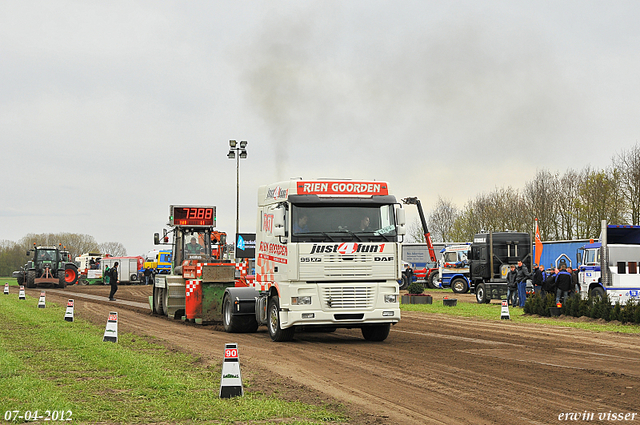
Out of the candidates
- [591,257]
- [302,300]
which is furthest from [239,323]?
[591,257]

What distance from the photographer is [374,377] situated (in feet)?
31.5

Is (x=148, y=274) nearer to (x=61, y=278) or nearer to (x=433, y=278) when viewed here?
(x=61, y=278)

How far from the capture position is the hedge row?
18.6 meters

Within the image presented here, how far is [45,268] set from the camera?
4475 centimetres

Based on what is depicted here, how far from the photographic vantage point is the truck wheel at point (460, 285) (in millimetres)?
39594

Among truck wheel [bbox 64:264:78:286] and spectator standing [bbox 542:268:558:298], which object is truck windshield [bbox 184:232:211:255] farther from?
truck wheel [bbox 64:264:78:286]

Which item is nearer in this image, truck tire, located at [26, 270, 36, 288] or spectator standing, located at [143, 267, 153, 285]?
truck tire, located at [26, 270, 36, 288]

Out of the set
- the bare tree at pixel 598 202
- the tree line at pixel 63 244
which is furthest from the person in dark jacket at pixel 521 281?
the tree line at pixel 63 244

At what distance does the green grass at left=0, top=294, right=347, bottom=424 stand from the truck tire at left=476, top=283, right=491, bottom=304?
796 inches

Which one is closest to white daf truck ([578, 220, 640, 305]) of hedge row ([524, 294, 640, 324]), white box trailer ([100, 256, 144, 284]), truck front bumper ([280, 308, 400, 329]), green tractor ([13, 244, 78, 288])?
hedge row ([524, 294, 640, 324])

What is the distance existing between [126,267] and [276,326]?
163 ft

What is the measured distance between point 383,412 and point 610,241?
20975 mm

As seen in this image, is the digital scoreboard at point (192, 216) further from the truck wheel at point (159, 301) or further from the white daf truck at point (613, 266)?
the white daf truck at point (613, 266)

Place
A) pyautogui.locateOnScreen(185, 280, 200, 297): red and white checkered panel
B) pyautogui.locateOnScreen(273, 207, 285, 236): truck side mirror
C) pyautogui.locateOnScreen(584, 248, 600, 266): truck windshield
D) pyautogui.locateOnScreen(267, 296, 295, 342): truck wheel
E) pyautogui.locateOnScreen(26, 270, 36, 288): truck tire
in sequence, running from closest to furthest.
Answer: pyautogui.locateOnScreen(273, 207, 285, 236): truck side mirror → pyautogui.locateOnScreen(267, 296, 295, 342): truck wheel → pyautogui.locateOnScreen(185, 280, 200, 297): red and white checkered panel → pyautogui.locateOnScreen(584, 248, 600, 266): truck windshield → pyautogui.locateOnScreen(26, 270, 36, 288): truck tire
